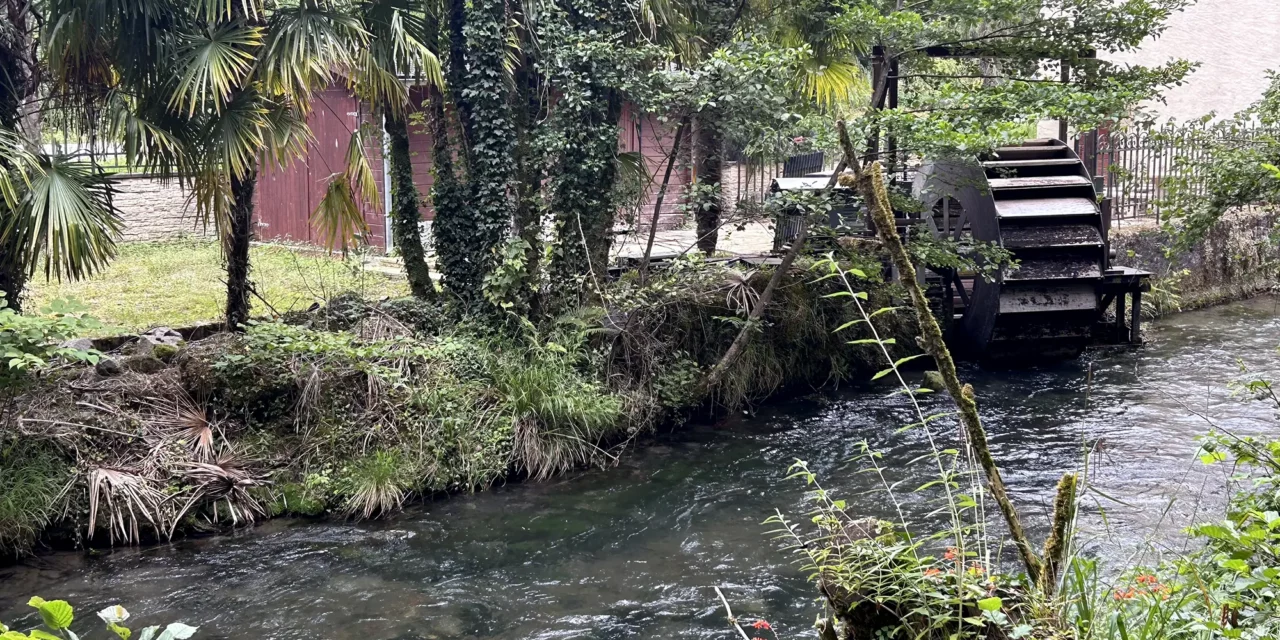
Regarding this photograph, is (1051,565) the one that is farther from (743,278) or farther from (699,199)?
(743,278)

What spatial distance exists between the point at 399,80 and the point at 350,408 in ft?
9.88

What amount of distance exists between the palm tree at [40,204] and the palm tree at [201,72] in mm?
385

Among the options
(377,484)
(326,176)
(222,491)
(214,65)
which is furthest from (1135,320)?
(326,176)

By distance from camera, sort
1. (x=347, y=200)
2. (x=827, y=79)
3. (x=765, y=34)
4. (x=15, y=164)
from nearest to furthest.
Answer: (x=15, y=164), (x=347, y=200), (x=827, y=79), (x=765, y=34)

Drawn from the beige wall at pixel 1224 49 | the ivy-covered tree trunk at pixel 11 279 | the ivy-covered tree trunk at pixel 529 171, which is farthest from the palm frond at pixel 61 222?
the beige wall at pixel 1224 49

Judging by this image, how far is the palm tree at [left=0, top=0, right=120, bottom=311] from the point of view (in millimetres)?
6656

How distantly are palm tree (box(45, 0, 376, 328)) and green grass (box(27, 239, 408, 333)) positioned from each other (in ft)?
5.92

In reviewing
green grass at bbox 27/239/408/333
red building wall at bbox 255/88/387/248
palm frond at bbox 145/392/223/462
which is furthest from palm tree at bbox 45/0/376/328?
red building wall at bbox 255/88/387/248

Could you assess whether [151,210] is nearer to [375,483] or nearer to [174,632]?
[375,483]

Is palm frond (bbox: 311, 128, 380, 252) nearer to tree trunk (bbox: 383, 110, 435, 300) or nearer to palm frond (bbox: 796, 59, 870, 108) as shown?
tree trunk (bbox: 383, 110, 435, 300)

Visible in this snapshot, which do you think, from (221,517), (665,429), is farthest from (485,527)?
(665,429)

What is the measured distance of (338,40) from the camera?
777cm

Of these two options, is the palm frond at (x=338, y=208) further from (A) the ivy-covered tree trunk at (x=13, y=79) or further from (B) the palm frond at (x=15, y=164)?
(B) the palm frond at (x=15, y=164)

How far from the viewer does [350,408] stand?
25.5ft
